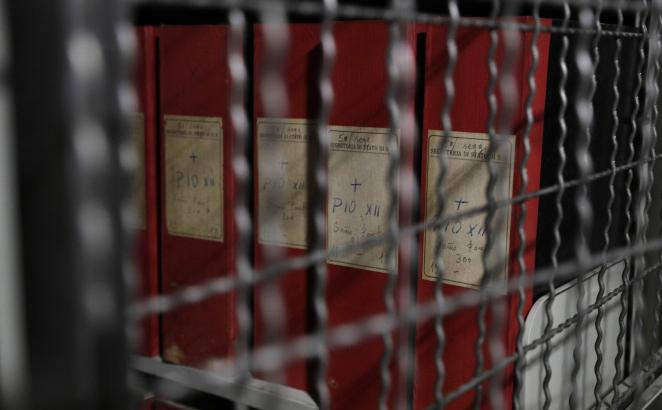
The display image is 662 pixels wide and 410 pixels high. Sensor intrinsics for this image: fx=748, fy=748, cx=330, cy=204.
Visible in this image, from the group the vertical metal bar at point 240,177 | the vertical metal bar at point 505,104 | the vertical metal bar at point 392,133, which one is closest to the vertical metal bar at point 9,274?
the vertical metal bar at point 240,177

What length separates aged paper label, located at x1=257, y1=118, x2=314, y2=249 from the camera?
102cm

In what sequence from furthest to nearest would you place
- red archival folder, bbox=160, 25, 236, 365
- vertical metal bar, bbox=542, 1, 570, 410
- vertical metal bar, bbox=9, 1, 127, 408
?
red archival folder, bbox=160, 25, 236, 365, vertical metal bar, bbox=542, 1, 570, 410, vertical metal bar, bbox=9, 1, 127, 408

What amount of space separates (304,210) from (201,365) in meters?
0.31

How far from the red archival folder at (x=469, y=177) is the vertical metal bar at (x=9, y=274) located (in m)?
0.63

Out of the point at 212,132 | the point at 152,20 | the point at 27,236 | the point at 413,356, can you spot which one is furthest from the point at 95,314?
the point at 152,20

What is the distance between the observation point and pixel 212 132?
1.12 metres

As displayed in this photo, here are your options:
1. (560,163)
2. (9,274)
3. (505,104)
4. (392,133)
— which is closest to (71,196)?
(9,274)

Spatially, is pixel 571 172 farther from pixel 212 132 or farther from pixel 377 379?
pixel 212 132

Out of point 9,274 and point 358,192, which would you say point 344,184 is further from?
point 9,274

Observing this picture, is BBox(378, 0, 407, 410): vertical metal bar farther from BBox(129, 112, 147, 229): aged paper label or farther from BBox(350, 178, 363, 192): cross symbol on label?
BBox(129, 112, 147, 229): aged paper label

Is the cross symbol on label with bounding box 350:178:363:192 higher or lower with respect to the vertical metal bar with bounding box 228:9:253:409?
lower

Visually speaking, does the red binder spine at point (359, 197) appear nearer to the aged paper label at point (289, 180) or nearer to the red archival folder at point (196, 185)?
the aged paper label at point (289, 180)

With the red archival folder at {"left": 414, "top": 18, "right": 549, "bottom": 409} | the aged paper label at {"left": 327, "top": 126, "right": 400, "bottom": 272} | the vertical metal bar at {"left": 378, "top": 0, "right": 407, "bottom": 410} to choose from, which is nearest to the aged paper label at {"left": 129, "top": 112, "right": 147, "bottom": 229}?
the aged paper label at {"left": 327, "top": 126, "right": 400, "bottom": 272}

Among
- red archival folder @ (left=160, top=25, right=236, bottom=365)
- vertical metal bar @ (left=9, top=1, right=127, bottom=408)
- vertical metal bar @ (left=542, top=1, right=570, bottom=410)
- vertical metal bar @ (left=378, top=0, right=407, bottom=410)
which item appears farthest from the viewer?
red archival folder @ (left=160, top=25, right=236, bottom=365)
